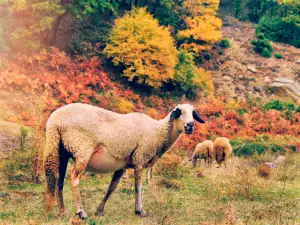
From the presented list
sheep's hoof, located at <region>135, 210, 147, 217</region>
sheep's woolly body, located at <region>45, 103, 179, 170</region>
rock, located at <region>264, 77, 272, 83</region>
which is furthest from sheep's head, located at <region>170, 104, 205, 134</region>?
rock, located at <region>264, 77, 272, 83</region>

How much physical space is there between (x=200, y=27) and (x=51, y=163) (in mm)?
28072

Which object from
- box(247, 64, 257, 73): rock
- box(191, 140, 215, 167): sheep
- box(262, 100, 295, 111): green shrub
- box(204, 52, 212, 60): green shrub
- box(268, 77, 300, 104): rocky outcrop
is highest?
box(191, 140, 215, 167): sheep

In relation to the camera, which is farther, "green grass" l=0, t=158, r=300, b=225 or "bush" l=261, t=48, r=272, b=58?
"bush" l=261, t=48, r=272, b=58

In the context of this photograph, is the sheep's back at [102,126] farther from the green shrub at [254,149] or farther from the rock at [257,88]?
the rock at [257,88]

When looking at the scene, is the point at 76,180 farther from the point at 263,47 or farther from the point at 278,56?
the point at 263,47

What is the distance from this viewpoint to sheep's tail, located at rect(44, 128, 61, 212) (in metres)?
7.01

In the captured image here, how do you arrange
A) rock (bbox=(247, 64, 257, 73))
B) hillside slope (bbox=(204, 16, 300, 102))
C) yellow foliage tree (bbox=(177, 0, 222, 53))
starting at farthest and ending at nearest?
rock (bbox=(247, 64, 257, 73))
yellow foliage tree (bbox=(177, 0, 222, 53))
hillside slope (bbox=(204, 16, 300, 102))

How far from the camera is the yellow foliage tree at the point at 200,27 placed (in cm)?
3344

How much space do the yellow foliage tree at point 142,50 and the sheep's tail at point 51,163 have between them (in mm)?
20515

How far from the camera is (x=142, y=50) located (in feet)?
91.8

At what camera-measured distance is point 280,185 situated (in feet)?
37.4

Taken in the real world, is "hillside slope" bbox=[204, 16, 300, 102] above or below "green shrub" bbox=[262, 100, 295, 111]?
above

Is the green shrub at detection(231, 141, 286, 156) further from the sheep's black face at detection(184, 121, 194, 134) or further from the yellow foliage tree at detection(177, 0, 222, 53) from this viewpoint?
the yellow foliage tree at detection(177, 0, 222, 53)

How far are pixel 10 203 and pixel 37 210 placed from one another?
2.95 ft
